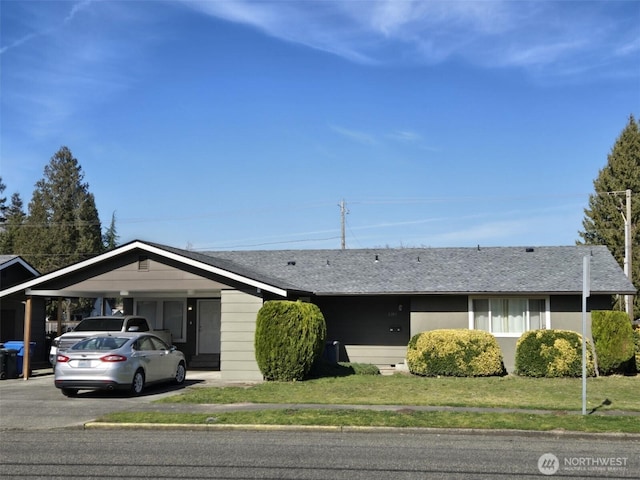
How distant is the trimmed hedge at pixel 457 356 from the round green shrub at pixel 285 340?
3606 millimetres

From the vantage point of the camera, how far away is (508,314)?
21531 millimetres

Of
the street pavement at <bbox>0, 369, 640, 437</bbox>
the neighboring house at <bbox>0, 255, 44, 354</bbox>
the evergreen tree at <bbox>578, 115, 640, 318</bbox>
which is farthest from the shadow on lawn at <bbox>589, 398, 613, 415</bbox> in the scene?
the evergreen tree at <bbox>578, 115, 640, 318</bbox>

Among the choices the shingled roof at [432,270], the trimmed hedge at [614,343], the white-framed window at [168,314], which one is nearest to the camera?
the trimmed hedge at [614,343]

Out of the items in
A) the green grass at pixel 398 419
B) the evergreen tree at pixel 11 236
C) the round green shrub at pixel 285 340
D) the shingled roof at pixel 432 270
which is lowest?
the green grass at pixel 398 419

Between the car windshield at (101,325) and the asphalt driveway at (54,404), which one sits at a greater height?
the car windshield at (101,325)

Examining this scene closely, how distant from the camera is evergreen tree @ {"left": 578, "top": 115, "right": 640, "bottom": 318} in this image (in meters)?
43.6

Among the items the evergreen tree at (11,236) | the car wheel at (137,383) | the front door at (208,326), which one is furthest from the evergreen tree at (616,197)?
the evergreen tree at (11,236)

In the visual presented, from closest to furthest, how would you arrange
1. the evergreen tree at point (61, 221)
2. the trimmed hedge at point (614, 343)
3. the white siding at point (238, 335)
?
1. the white siding at point (238, 335)
2. the trimmed hedge at point (614, 343)
3. the evergreen tree at point (61, 221)

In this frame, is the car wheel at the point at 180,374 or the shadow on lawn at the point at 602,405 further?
the car wheel at the point at 180,374

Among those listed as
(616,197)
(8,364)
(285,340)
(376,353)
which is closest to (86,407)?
(285,340)

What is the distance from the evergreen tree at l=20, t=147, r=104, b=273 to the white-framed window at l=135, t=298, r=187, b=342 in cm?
2906

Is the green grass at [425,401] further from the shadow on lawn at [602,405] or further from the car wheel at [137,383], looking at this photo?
the car wheel at [137,383]

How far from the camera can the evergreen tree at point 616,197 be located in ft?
143

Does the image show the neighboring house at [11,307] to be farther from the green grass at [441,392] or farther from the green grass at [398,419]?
the green grass at [398,419]
